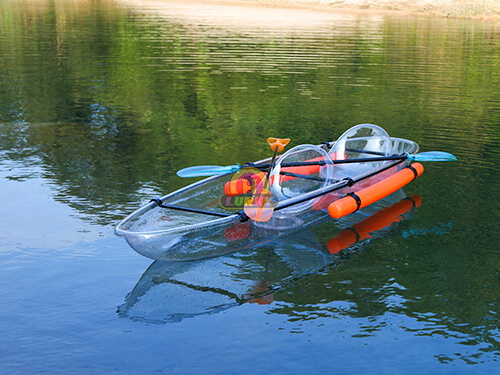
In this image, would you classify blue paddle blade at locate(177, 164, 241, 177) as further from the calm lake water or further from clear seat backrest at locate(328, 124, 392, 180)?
clear seat backrest at locate(328, 124, 392, 180)

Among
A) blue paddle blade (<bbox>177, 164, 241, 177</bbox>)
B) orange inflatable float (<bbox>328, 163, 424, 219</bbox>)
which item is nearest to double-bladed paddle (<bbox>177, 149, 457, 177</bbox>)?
blue paddle blade (<bbox>177, 164, 241, 177</bbox>)

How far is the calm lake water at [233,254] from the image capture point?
17.1 ft

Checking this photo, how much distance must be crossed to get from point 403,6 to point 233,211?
180 feet

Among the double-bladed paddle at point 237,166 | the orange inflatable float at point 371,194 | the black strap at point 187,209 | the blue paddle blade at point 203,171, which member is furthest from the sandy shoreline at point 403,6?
the black strap at point 187,209

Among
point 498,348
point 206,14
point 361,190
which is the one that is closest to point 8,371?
point 498,348

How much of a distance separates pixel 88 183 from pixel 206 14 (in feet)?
127

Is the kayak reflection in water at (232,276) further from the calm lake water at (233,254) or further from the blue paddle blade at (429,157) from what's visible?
the blue paddle blade at (429,157)

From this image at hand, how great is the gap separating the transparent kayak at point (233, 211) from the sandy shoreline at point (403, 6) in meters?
46.8

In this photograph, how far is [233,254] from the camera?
7.05 m

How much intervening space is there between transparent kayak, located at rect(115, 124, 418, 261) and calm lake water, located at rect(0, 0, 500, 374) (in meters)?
0.31

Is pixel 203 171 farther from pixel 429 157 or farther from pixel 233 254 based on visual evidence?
pixel 429 157

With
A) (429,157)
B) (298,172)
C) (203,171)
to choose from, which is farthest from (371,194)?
(203,171)

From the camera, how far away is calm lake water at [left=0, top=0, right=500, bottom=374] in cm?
521

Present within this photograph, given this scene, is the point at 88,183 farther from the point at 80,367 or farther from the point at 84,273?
the point at 80,367
